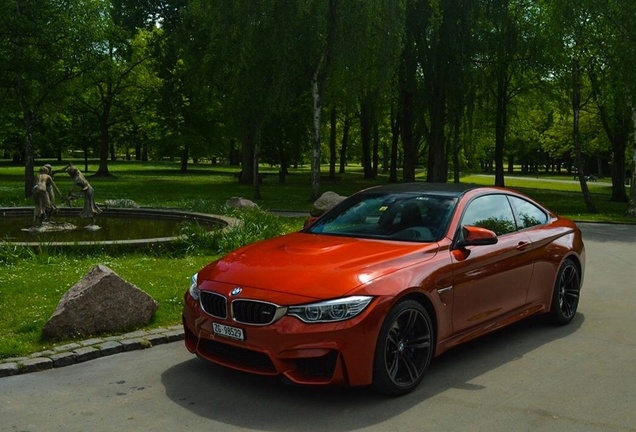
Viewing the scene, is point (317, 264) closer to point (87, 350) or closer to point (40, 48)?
point (87, 350)

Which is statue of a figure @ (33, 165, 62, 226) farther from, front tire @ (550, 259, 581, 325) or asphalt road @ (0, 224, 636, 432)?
front tire @ (550, 259, 581, 325)

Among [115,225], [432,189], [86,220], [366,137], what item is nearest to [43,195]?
[115,225]

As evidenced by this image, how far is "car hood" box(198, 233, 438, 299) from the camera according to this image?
5.05 m

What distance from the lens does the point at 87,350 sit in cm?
629

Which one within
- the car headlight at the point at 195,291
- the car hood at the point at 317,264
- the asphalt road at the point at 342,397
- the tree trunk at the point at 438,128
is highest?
the tree trunk at the point at 438,128

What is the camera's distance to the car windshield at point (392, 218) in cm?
621

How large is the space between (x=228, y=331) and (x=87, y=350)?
6.09 ft

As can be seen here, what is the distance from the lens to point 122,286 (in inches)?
278

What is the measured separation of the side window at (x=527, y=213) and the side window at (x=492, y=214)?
15 centimetres

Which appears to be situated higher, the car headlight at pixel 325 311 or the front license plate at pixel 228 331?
the car headlight at pixel 325 311

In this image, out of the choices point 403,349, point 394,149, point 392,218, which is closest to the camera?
point 403,349

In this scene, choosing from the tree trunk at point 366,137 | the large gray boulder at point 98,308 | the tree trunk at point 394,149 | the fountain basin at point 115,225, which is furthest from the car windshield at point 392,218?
the tree trunk at point 394,149

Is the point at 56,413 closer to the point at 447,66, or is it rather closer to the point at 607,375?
the point at 607,375

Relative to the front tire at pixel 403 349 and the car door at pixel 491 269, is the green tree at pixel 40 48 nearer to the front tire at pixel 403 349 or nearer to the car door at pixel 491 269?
the car door at pixel 491 269
